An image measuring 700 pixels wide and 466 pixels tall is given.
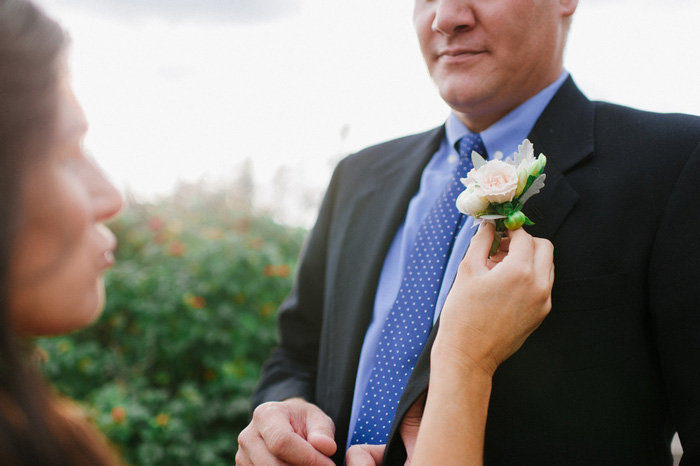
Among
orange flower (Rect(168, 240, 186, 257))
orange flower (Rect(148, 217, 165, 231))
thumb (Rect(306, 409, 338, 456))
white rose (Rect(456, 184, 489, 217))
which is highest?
white rose (Rect(456, 184, 489, 217))

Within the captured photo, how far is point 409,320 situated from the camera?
178cm

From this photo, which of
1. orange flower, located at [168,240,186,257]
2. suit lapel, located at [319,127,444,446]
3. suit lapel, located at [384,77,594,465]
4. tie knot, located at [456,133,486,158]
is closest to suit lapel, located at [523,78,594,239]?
suit lapel, located at [384,77,594,465]

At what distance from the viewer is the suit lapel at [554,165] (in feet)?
4.97

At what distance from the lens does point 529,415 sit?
1.53 metres

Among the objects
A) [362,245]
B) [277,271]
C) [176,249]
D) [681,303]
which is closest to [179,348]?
[176,249]

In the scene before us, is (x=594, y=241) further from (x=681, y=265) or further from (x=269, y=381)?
(x=269, y=381)

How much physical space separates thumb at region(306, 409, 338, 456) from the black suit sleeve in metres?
1.03

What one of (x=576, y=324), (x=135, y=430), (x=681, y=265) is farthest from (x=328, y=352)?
(x=135, y=430)

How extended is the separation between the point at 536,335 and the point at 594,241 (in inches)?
13.3

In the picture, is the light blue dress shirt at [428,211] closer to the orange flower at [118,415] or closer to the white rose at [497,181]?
the white rose at [497,181]

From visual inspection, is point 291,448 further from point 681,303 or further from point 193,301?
point 193,301

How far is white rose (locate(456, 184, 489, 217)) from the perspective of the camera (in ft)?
4.51

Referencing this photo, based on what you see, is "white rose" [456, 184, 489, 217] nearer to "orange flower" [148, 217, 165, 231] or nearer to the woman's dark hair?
the woman's dark hair

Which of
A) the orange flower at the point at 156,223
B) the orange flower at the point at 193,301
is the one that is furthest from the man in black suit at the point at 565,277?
the orange flower at the point at 156,223
